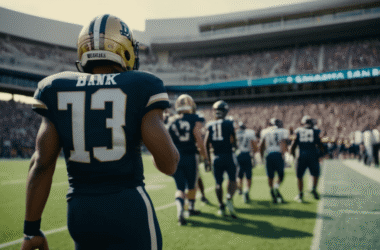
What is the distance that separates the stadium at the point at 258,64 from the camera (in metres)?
26.5

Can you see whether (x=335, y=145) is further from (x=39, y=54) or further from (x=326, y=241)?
(x=39, y=54)

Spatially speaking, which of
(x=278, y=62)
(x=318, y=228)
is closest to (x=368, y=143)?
(x=318, y=228)

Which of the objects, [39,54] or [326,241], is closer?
[326,241]

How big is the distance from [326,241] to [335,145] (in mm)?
21744

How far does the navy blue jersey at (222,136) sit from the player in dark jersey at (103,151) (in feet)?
13.6

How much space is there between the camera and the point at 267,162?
6953mm

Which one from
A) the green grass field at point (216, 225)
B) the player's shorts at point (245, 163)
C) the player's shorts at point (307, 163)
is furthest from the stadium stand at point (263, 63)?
the player's shorts at point (245, 163)

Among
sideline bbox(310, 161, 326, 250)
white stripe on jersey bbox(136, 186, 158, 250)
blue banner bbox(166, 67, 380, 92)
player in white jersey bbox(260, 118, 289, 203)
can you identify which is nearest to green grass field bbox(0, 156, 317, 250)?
sideline bbox(310, 161, 326, 250)

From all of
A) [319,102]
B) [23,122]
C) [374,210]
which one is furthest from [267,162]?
[23,122]

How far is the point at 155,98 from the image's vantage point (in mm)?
1353

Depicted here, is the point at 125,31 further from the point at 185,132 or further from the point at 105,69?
the point at 185,132

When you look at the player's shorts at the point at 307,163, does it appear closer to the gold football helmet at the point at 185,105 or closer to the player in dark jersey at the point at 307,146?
the player in dark jersey at the point at 307,146

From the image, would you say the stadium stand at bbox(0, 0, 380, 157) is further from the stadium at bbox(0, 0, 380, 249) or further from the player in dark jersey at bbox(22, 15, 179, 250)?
the player in dark jersey at bbox(22, 15, 179, 250)

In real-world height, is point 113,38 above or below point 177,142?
above
